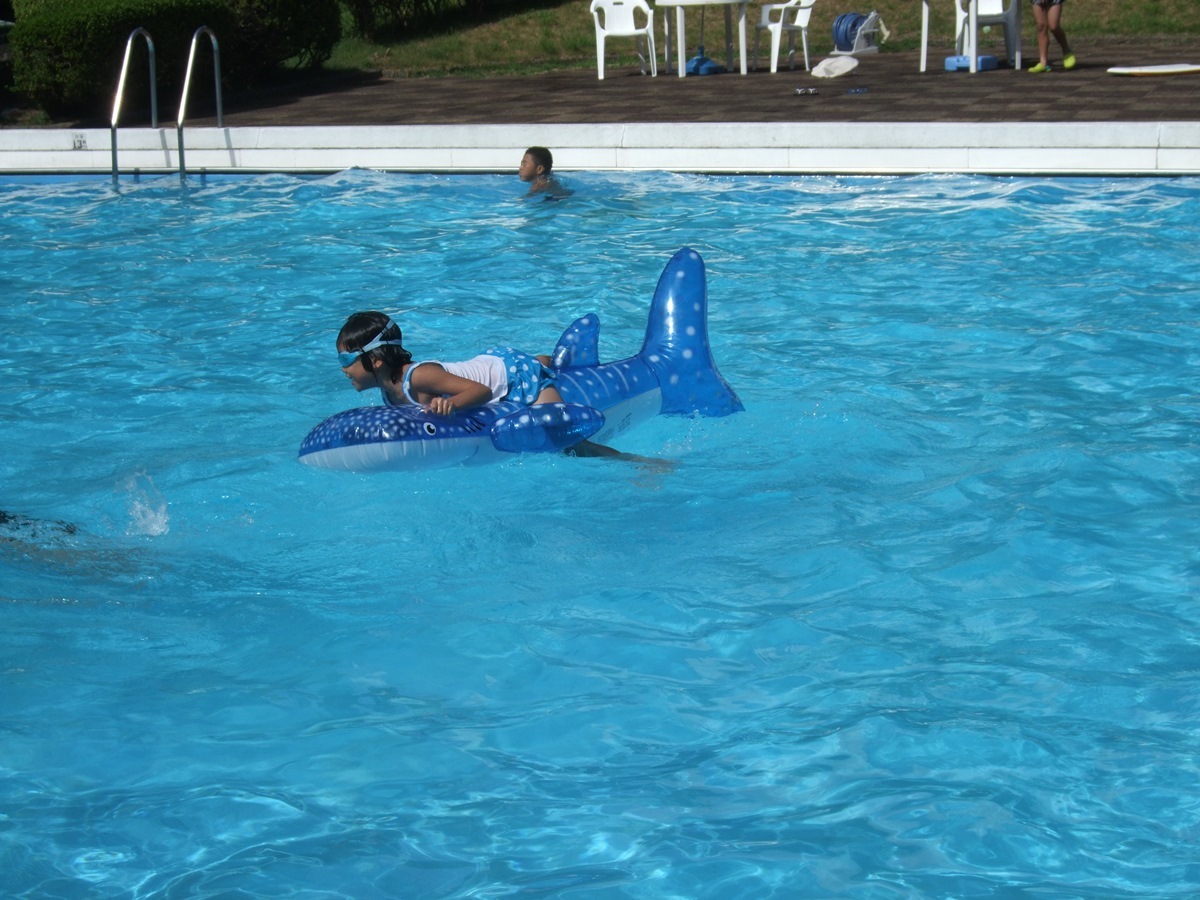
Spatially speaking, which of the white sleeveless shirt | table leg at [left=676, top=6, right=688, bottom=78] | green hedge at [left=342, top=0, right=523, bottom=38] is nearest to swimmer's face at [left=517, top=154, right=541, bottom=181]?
the white sleeveless shirt

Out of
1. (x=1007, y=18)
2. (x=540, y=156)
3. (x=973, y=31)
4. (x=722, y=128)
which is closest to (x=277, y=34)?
(x=722, y=128)

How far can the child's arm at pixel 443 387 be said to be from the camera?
5512 mm

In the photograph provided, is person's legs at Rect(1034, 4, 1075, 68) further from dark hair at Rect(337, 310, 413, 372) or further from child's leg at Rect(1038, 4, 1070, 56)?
dark hair at Rect(337, 310, 413, 372)

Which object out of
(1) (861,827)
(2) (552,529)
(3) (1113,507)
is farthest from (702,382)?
(1) (861,827)

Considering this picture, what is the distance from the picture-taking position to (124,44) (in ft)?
51.5

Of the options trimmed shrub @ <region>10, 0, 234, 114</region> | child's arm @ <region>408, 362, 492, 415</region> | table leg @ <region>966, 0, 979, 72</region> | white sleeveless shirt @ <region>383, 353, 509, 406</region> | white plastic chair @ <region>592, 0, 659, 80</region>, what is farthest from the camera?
white plastic chair @ <region>592, 0, 659, 80</region>

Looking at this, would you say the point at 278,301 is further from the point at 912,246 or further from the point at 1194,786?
the point at 1194,786

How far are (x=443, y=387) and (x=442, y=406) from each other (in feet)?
0.48

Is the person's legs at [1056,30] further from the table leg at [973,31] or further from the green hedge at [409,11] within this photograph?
the green hedge at [409,11]

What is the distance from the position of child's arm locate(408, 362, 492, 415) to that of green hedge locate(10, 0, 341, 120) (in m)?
11.8

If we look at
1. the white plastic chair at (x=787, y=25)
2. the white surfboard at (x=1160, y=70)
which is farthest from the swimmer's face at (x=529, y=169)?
the white surfboard at (x=1160, y=70)

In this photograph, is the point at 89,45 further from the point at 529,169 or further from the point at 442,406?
the point at 442,406

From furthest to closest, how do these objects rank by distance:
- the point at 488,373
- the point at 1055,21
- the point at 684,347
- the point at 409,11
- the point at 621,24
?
the point at 409,11 → the point at 621,24 → the point at 1055,21 → the point at 684,347 → the point at 488,373

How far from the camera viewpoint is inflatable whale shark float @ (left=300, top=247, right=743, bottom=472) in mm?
5414
